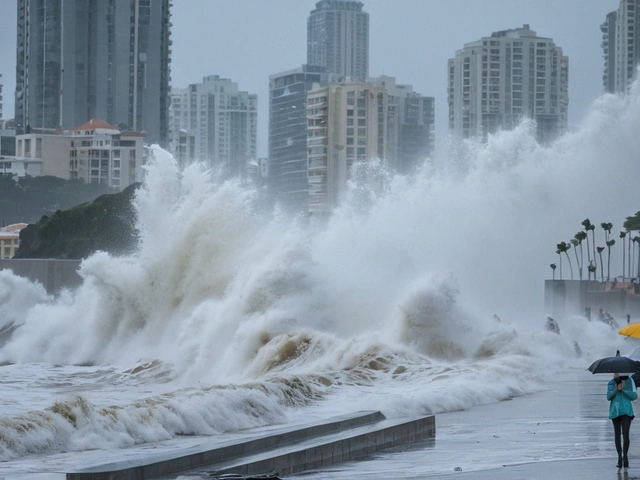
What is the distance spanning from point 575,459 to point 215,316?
771 inches

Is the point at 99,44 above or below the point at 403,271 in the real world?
above

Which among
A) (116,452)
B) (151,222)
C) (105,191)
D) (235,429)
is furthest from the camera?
(105,191)

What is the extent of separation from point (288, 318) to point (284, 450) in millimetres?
17506

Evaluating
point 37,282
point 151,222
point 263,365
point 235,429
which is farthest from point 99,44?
point 235,429

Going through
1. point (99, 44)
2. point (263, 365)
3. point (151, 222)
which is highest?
point (99, 44)

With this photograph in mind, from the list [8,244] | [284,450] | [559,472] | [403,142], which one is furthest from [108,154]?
[559,472]

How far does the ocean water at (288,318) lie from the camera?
56.1 feet

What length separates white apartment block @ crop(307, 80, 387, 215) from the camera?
556 ft

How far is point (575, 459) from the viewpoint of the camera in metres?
12.8

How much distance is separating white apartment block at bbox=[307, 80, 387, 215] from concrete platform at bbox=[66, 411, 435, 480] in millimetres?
152152

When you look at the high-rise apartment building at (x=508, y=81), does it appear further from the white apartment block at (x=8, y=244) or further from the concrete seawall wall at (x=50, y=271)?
the concrete seawall wall at (x=50, y=271)

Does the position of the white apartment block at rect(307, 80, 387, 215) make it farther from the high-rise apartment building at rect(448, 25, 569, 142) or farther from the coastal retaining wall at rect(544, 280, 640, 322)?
the coastal retaining wall at rect(544, 280, 640, 322)

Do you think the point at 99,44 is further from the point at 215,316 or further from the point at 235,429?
the point at 235,429

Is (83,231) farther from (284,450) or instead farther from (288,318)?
(284,450)
